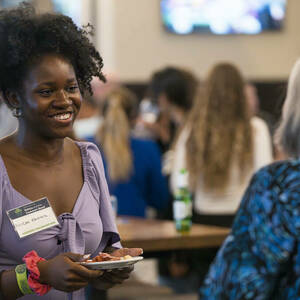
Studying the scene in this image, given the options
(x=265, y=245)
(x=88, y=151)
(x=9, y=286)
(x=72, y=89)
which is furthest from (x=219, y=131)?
(x=9, y=286)

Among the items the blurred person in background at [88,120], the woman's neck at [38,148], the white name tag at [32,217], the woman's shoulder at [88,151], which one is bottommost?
the blurred person in background at [88,120]

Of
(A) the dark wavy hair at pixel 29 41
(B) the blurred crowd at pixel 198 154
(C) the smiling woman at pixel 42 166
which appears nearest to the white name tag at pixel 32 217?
(C) the smiling woman at pixel 42 166

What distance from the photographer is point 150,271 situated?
564 cm

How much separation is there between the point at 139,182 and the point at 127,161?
234 millimetres

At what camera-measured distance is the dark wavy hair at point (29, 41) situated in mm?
2049

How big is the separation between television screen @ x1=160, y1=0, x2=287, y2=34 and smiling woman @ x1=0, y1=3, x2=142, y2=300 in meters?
7.89

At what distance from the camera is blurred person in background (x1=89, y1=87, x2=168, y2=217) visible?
4781mm

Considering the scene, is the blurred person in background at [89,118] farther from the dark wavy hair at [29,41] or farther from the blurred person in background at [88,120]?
the dark wavy hair at [29,41]

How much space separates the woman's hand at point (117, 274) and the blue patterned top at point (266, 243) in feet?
0.78

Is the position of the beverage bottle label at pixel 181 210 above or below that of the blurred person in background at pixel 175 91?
below

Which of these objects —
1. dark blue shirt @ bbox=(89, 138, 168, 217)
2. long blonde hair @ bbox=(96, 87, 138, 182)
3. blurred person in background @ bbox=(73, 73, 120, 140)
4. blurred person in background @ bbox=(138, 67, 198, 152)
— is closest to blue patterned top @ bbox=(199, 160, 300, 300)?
long blonde hair @ bbox=(96, 87, 138, 182)

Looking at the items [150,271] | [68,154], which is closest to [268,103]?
[150,271]

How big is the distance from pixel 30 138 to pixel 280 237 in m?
0.73

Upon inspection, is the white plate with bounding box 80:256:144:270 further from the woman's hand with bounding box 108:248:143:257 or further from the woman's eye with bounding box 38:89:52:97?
the woman's eye with bounding box 38:89:52:97
